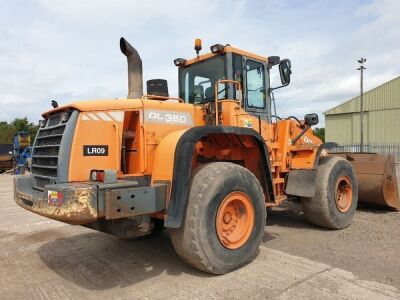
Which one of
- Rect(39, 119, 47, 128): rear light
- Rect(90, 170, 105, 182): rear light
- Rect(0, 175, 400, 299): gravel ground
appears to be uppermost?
Rect(39, 119, 47, 128): rear light

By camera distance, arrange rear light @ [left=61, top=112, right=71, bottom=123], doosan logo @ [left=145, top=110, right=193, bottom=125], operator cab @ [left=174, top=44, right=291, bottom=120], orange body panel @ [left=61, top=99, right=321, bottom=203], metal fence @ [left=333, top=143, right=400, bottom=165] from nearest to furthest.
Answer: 1. orange body panel @ [left=61, top=99, right=321, bottom=203]
2. rear light @ [left=61, top=112, right=71, bottom=123]
3. doosan logo @ [left=145, top=110, right=193, bottom=125]
4. operator cab @ [left=174, top=44, right=291, bottom=120]
5. metal fence @ [left=333, top=143, right=400, bottom=165]

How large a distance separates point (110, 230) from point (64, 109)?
1432mm

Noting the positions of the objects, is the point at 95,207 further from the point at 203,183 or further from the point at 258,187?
the point at 258,187

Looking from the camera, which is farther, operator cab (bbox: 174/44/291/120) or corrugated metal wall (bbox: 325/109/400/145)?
corrugated metal wall (bbox: 325/109/400/145)

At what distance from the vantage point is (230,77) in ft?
18.4

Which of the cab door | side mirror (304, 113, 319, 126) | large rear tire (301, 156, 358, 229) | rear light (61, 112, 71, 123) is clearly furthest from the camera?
side mirror (304, 113, 319, 126)

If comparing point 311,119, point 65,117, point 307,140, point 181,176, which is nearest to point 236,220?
point 181,176

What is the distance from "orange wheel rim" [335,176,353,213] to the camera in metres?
6.94

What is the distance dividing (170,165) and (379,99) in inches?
1361

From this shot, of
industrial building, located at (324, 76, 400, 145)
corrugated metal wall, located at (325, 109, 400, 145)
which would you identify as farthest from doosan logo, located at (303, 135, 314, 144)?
corrugated metal wall, located at (325, 109, 400, 145)

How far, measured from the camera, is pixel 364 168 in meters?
8.30

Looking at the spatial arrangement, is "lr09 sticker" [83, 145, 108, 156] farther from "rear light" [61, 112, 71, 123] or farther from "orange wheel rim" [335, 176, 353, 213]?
"orange wheel rim" [335, 176, 353, 213]

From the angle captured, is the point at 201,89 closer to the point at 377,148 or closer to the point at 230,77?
the point at 230,77

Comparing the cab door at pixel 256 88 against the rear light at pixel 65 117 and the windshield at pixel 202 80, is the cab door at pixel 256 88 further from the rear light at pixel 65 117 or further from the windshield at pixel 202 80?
the rear light at pixel 65 117
